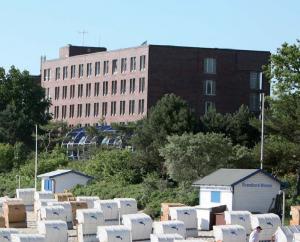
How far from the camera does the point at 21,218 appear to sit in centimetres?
5684

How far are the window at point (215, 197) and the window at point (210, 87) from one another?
60.2 metres

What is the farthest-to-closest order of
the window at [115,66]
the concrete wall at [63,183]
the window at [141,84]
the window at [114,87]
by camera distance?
the window at [115,66] → the window at [114,87] → the window at [141,84] → the concrete wall at [63,183]

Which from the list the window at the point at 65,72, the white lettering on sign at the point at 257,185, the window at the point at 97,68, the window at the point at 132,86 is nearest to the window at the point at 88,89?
the window at the point at 97,68

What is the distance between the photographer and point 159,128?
8256 cm

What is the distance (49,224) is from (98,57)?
80.6 m

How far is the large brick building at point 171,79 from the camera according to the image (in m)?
114

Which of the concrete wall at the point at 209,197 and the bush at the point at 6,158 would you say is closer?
the concrete wall at the point at 209,197

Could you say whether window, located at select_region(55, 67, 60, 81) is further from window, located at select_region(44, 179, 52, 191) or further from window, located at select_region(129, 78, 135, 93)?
window, located at select_region(44, 179, 52, 191)

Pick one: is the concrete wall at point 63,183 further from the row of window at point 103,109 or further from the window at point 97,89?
the window at point 97,89

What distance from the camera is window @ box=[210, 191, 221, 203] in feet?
184

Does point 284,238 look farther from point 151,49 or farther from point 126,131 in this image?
point 151,49

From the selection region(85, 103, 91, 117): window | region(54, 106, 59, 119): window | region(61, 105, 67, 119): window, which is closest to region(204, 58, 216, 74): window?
region(85, 103, 91, 117): window

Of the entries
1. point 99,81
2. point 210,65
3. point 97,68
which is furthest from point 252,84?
point 97,68

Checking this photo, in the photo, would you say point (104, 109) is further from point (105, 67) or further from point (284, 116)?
point (284, 116)
